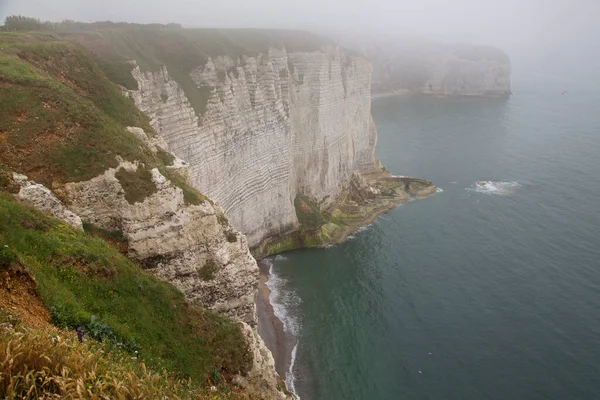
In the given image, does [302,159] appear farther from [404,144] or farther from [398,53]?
[398,53]

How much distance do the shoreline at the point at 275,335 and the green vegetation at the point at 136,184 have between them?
22.8 m

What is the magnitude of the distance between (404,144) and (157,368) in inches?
4240

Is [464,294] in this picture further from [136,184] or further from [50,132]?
[50,132]

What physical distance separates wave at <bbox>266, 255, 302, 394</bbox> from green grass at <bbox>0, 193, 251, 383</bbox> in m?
22.8

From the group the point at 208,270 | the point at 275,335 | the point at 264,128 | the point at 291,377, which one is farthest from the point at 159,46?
the point at 291,377

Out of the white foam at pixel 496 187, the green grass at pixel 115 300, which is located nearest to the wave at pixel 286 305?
the green grass at pixel 115 300

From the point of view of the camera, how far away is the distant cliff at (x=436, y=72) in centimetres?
18838

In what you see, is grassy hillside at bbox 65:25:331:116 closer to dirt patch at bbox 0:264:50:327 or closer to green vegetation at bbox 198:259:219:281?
green vegetation at bbox 198:259:219:281

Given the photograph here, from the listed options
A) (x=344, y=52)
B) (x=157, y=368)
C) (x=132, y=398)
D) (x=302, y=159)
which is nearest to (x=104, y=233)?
(x=157, y=368)

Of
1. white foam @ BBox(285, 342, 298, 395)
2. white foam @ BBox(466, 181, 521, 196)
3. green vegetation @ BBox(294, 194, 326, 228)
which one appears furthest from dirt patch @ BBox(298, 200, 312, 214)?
white foam @ BBox(466, 181, 521, 196)

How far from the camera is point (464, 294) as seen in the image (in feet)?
167

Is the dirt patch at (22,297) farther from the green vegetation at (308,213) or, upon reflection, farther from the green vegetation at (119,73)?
the green vegetation at (308,213)

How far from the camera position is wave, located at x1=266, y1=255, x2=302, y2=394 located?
4499cm

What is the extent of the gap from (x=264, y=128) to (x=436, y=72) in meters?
153
